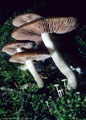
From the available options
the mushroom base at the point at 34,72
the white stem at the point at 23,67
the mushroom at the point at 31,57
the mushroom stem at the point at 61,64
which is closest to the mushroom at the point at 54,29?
the mushroom stem at the point at 61,64

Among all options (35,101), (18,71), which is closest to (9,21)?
(18,71)

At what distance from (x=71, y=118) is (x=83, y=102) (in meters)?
0.27

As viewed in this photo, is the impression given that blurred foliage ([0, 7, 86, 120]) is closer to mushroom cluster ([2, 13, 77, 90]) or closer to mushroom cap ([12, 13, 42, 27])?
mushroom cluster ([2, 13, 77, 90])

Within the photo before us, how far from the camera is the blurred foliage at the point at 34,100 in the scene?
1.71 m

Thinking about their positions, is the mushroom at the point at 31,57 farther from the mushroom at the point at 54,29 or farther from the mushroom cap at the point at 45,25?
the mushroom cap at the point at 45,25

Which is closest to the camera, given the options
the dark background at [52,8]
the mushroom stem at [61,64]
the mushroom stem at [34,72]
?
the mushroom stem at [61,64]

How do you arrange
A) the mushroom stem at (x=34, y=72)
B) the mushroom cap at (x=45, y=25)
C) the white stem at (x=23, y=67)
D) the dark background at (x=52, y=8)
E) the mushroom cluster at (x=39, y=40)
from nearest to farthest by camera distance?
the mushroom cap at (x=45, y=25), the mushroom cluster at (x=39, y=40), the mushroom stem at (x=34, y=72), the white stem at (x=23, y=67), the dark background at (x=52, y=8)

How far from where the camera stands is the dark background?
2.69 meters

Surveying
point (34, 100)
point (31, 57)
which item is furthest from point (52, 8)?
point (34, 100)

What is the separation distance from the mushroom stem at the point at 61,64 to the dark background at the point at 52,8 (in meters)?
0.57

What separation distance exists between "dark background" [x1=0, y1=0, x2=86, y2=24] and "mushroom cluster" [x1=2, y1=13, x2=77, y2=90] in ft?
1.49

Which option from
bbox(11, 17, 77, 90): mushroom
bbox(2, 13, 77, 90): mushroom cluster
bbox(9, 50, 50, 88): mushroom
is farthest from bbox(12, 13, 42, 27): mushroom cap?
bbox(9, 50, 50, 88): mushroom

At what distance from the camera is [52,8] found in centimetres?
277

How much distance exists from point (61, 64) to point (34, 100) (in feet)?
2.07
